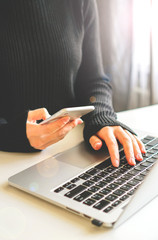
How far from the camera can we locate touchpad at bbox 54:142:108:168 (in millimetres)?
626

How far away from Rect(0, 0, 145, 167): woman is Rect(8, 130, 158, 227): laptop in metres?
0.09

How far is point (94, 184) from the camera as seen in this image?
0.52 m

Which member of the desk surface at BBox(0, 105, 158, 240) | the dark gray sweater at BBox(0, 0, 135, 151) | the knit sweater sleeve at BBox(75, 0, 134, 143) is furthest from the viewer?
the knit sweater sleeve at BBox(75, 0, 134, 143)

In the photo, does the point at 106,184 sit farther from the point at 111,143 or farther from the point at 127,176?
the point at 111,143

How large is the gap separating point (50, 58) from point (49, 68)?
0.11ft

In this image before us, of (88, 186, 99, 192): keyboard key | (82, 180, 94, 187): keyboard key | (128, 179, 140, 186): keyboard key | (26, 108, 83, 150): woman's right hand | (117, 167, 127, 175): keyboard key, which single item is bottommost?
(117, 167, 127, 175): keyboard key

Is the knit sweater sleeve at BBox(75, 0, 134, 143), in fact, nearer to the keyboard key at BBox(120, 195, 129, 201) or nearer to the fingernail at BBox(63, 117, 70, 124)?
the fingernail at BBox(63, 117, 70, 124)

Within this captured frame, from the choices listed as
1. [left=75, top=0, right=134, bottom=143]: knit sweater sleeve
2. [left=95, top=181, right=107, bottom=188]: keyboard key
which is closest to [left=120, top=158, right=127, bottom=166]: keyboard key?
[left=95, top=181, right=107, bottom=188]: keyboard key

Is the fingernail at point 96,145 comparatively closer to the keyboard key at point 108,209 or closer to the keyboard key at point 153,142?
the keyboard key at point 153,142

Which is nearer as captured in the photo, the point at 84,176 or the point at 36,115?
the point at 84,176

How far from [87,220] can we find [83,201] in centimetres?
3

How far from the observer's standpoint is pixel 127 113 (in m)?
1.10

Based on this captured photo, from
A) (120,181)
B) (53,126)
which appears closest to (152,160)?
(120,181)

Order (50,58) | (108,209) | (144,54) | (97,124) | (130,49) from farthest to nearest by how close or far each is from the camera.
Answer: (144,54)
(130,49)
(50,58)
(97,124)
(108,209)
